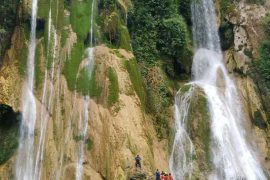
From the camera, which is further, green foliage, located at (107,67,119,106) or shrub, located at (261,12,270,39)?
shrub, located at (261,12,270,39)

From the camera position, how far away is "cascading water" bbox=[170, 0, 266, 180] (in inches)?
1054

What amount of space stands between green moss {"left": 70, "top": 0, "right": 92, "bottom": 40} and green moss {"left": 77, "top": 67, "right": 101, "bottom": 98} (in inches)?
102

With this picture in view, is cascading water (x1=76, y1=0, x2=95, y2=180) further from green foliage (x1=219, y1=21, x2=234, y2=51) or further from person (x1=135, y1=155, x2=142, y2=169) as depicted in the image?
green foliage (x1=219, y1=21, x2=234, y2=51)

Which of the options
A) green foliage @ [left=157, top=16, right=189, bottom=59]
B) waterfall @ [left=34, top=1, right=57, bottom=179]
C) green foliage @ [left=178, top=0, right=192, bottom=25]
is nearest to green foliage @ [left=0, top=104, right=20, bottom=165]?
waterfall @ [left=34, top=1, right=57, bottom=179]

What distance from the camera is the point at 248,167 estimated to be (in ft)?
88.7

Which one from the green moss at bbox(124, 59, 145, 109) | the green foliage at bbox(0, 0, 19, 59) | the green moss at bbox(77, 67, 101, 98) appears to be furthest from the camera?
the green foliage at bbox(0, 0, 19, 59)

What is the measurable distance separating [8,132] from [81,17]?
27.2 feet

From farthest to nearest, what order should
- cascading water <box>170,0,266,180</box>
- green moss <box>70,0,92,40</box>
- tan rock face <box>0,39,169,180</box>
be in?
1. green moss <box>70,0,92,40</box>
2. cascading water <box>170,0,266,180</box>
3. tan rock face <box>0,39,169,180</box>

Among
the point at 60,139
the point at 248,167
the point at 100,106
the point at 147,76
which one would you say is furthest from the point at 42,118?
the point at 248,167

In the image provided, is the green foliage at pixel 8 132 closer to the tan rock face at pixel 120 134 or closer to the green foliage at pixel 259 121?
the tan rock face at pixel 120 134

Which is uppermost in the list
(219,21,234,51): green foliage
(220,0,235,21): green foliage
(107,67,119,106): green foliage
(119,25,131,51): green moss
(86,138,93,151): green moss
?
(220,0,235,21): green foliage

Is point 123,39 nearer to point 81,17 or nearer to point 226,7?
point 81,17

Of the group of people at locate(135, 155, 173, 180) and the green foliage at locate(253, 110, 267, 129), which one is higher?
the green foliage at locate(253, 110, 267, 129)

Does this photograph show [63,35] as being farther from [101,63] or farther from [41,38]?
[101,63]
